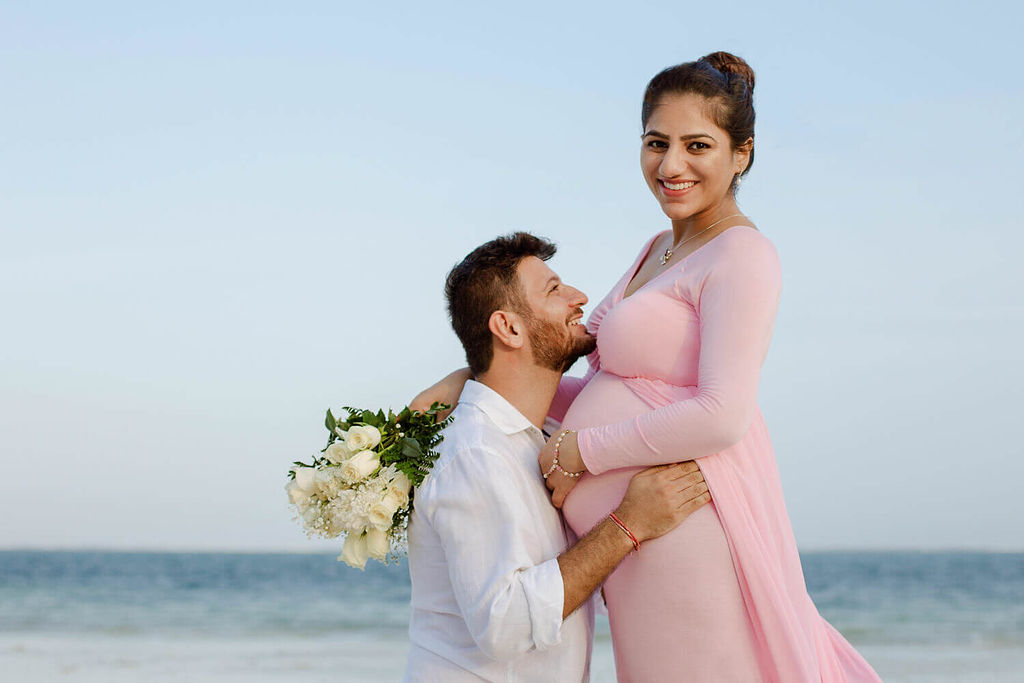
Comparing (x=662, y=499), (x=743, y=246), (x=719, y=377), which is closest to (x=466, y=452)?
(x=662, y=499)

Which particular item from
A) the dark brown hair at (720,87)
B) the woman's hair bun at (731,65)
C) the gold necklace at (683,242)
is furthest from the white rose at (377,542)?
the woman's hair bun at (731,65)

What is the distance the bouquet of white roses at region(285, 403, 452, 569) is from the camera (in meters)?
3.54

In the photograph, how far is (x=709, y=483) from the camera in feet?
11.0

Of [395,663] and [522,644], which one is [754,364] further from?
[395,663]

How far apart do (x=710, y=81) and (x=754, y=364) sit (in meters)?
Result: 1.04

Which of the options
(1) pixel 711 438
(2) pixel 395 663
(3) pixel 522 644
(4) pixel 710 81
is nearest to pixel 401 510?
(3) pixel 522 644

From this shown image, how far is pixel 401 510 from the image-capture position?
3641 millimetres

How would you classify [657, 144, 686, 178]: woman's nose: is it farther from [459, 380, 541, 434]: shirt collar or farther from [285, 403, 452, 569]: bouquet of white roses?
[285, 403, 452, 569]: bouquet of white roses

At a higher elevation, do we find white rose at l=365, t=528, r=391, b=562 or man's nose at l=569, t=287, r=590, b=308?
man's nose at l=569, t=287, r=590, b=308

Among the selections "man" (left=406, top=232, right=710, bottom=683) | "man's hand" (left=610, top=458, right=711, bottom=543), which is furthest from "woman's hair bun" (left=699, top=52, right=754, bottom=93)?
"man's hand" (left=610, top=458, right=711, bottom=543)

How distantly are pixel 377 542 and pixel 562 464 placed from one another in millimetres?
699

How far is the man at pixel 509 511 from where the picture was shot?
10.7 ft

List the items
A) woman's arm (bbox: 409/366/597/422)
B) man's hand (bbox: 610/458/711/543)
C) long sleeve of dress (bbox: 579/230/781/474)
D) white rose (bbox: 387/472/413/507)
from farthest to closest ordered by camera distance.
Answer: woman's arm (bbox: 409/366/597/422) → white rose (bbox: 387/472/413/507) → man's hand (bbox: 610/458/711/543) → long sleeve of dress (bbox: 579/230/781/474)

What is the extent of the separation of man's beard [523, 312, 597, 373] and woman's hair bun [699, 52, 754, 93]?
1077 mm
